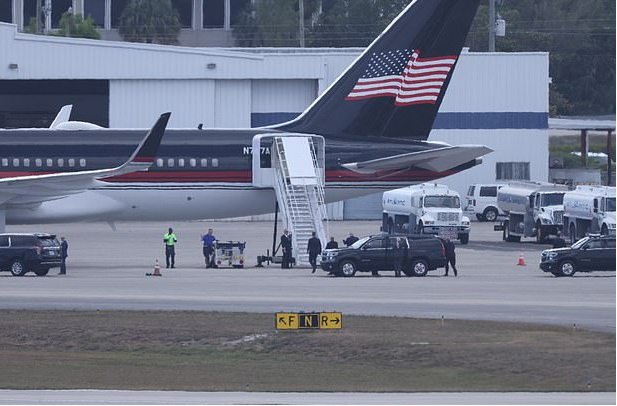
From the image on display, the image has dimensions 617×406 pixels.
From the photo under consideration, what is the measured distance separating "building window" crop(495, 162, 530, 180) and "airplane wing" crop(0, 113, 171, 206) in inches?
1372

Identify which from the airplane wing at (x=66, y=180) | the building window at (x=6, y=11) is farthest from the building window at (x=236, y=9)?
the airplane wing at (x=66, y=180)

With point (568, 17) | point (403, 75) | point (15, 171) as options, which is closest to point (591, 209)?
point (403, 75)

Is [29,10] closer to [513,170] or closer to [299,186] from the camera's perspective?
[513,170]

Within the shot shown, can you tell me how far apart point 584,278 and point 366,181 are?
36.9 ft

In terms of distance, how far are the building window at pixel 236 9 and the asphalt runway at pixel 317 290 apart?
97467 mm

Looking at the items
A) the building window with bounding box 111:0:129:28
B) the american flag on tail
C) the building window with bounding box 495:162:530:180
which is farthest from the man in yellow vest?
the building window with bounding box 111:0:129:28

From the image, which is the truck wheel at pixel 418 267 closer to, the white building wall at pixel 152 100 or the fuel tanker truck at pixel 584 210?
the fuel tanker truck at pixel 584 210

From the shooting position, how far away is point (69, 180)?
46.2 m

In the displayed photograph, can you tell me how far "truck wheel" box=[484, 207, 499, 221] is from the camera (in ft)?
247

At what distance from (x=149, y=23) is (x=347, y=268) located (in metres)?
100.0

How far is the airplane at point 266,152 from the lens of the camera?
49.2 meters

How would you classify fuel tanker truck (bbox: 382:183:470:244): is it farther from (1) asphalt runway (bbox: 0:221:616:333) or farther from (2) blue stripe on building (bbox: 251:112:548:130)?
(2) blue stripe on building (bbox: 251:112:548:130)

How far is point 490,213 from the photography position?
75562 mm

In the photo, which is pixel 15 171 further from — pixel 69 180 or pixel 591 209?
pixel 591 209
